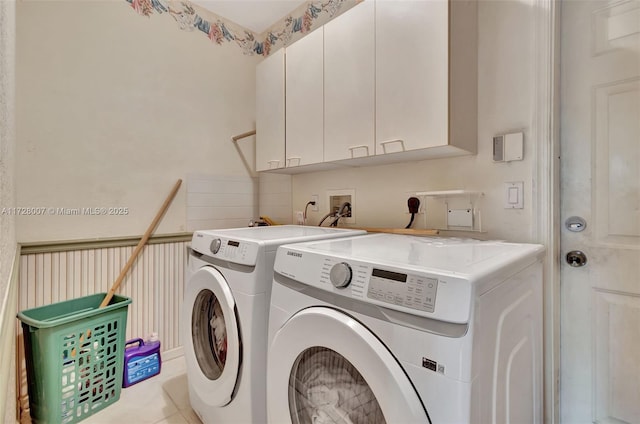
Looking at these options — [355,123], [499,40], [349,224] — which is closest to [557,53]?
[499,40]

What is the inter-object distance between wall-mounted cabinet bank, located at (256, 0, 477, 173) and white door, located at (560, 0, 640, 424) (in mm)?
392

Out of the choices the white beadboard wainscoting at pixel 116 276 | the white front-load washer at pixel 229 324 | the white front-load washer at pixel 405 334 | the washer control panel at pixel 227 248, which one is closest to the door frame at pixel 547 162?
the white front-load washer at pixel 405 334

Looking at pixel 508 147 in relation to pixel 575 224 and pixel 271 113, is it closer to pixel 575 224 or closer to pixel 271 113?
pixel 575 224

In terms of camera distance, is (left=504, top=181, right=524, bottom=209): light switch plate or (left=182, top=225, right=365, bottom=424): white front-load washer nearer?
(left=182, top=225, right=365, bottom=424): white front-load washer

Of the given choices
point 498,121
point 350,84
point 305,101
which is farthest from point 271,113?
point 498,121

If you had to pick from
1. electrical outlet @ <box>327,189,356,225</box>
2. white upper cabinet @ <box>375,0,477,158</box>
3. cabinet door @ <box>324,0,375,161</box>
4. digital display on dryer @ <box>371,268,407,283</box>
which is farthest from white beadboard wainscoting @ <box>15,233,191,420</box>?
digital display on dryer @ <box>371,268,407,283</box>

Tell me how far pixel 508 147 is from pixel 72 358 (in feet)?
7.29

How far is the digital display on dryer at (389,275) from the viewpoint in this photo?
73 cm

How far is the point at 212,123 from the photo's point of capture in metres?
2.34

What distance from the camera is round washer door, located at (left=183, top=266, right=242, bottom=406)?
48.7 inches

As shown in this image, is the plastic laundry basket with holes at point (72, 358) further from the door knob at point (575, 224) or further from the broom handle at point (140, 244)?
the door knob at point (575, 224)

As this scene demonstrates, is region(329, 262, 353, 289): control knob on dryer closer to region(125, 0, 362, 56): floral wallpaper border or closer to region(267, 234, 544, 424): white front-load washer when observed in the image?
region(267, 234, 544, 424): white front-load washer

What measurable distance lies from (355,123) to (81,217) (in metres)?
1.62

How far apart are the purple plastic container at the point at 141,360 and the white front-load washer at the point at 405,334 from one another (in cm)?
125
